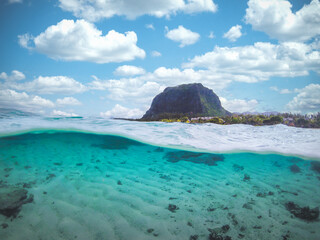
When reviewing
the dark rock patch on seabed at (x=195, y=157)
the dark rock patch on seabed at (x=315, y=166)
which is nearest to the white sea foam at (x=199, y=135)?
the dark rock patch on seabed at (x=195, y=157)

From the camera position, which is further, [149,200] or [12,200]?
[149,200]

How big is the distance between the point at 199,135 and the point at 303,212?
268 inches

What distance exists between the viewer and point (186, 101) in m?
108

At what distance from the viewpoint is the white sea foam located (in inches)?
385

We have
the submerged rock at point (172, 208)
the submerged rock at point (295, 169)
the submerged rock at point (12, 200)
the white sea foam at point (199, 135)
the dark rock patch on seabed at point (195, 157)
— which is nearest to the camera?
the submerged rock at point (12, 200)

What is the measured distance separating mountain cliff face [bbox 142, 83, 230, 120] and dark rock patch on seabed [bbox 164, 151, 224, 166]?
89.0 metres

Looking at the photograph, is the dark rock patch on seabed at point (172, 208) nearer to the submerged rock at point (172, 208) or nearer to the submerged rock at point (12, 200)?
the submerged rock at point (172, 208)

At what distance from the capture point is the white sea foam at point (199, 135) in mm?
9781

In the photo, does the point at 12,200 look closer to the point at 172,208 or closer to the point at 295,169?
the point at 172,208

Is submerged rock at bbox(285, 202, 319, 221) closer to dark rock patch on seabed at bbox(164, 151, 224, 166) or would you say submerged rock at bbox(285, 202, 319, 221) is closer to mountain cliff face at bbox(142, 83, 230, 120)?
dark rock patch on seabed at bbox(164, 151, 224, 166)

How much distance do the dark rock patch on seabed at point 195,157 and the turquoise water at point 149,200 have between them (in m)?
0.33

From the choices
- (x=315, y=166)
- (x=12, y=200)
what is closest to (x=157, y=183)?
(x=12, y=200)

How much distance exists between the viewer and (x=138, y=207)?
4992 millimetres

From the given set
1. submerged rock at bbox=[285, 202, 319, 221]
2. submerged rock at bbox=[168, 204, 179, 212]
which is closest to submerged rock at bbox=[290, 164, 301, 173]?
submerged rock at bbox=[285, 202, 319, 221]
